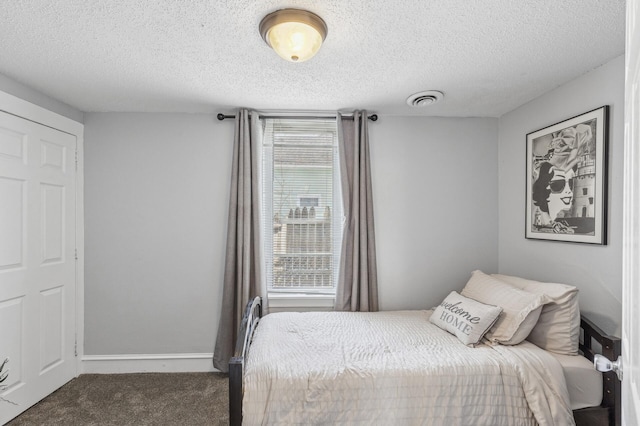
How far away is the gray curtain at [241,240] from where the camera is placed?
3.04 metres

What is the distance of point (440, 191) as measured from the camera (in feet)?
10.7

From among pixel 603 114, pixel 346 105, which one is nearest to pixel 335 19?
pixel 346 105

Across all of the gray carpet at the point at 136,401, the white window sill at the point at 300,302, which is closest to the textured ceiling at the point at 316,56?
the white window sill at the point at 300,302

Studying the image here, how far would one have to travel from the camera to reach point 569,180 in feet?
7.93

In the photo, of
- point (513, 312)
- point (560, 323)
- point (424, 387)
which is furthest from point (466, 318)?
point (424, 387)

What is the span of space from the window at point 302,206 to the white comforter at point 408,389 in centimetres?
127

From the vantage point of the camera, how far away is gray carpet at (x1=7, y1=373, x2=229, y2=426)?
2.43 meters

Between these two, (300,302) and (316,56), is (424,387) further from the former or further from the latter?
(316,56)

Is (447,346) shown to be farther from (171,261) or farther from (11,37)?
(11,37)

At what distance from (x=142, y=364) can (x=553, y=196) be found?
3.80 metres

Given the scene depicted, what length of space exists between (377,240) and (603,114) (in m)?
1.89

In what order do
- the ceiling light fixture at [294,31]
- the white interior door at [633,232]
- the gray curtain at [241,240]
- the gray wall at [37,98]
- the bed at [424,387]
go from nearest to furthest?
the white interior door at [633,232] < the ceiling light fixture at [294,31] < the bed at [424,387] < the gray wall at [37,98] < the gray curtain at [241,240]

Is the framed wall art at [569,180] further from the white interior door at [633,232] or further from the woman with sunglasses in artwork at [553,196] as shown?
the white interior door at [633,232]

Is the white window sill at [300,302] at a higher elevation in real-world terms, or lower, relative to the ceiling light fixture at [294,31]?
lower
